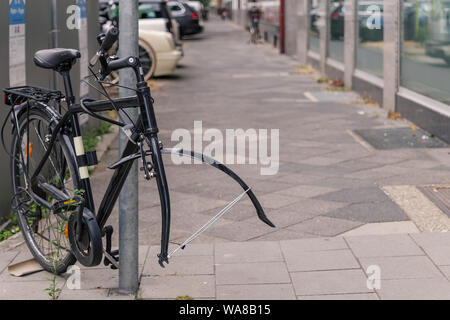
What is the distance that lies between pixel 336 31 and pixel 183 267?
11577 millimetres

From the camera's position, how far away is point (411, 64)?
1016cm

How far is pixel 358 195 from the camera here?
6332 millimetres

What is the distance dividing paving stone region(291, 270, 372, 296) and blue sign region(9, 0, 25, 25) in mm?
2798

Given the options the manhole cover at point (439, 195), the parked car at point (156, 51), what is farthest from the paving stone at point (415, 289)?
the parked car at point (156, 51)

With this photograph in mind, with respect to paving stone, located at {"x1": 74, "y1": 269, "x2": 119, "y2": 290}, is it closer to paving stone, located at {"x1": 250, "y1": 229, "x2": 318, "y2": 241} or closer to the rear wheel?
the rear wheel

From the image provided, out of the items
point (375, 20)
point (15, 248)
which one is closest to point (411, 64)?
point (375, 20)

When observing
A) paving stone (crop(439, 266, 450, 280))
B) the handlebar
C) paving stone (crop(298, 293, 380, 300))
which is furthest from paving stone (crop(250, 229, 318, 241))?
the handlebar

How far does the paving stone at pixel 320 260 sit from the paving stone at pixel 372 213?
81 centimetres

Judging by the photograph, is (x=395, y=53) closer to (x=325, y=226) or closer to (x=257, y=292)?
(x=325, y=226)

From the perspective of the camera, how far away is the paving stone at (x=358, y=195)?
619cm

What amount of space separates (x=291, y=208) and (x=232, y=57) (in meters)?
16.5

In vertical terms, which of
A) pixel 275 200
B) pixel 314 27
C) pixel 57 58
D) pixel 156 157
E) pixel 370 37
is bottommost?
pixel 275 200

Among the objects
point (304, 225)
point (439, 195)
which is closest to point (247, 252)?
point (304, 225)

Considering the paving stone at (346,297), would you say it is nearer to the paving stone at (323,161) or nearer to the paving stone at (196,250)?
the paving stone at (196,250)
